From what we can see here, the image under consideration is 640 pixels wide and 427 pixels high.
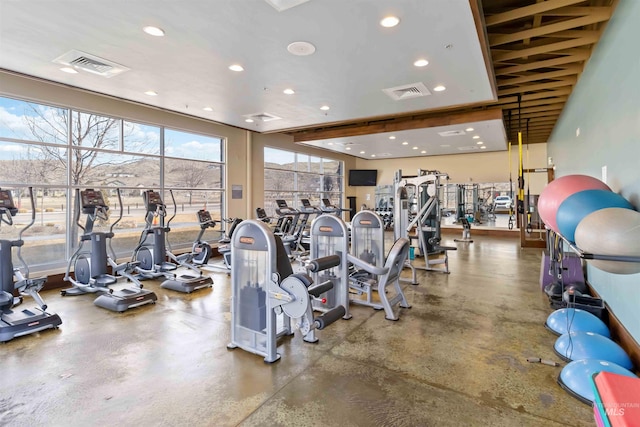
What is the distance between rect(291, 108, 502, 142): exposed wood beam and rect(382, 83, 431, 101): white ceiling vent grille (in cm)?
203

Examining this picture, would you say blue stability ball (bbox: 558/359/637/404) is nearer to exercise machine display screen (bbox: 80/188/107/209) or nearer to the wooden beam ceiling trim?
the wooden beam ceiling trim

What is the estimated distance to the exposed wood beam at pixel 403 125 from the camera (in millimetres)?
7031

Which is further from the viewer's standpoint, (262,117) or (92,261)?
(262,117)

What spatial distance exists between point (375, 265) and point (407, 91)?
299cm

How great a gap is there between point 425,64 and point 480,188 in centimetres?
961

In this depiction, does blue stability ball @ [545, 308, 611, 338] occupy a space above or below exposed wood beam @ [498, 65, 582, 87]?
below

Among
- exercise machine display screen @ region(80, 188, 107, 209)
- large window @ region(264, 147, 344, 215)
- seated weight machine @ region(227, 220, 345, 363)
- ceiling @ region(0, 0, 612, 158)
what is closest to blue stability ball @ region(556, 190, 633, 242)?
ceiling @ region(0, 0, 612, 158)

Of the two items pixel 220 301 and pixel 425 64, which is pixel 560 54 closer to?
pixel 425 64

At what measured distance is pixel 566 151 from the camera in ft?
21.9

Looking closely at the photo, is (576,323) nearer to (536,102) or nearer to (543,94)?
(543,94)

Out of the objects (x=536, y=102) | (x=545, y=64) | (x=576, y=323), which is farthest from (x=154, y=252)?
(x=536, y=102)

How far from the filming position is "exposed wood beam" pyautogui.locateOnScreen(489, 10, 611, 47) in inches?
141

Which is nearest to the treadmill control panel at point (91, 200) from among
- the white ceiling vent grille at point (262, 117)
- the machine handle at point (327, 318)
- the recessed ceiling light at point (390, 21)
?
the white ceiling vent grille at point (262, 117)

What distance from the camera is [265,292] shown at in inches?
120
